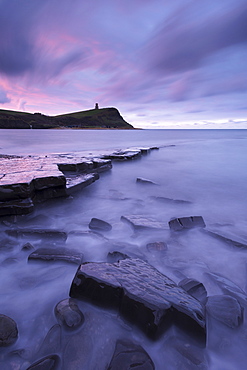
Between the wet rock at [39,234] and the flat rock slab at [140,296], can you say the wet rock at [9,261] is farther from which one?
the flat rock slab at [140,296]

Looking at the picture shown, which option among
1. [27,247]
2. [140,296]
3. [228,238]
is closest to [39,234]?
[27,247]

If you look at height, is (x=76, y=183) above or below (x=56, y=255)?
above

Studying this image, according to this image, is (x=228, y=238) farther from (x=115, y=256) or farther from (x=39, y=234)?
(x=39, y=234)

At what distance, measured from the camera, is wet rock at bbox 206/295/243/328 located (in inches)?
50.6

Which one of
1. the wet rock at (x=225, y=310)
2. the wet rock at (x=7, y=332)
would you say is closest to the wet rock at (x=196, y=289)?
the wet rock at (x=225, y=310)

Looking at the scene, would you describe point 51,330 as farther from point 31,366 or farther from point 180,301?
point 180,301

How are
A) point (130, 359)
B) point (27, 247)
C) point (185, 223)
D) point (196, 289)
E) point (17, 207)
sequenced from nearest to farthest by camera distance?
1. point (130, 359)
2. point (196, 289)
3. point (27, 247)
4. point (185, 223)
5. point (17, 207)

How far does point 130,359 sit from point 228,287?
3.41 ft

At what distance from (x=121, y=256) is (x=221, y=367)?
3.56 ft

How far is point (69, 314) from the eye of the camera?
1291mm

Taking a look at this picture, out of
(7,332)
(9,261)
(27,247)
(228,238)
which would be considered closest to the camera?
(7,332)

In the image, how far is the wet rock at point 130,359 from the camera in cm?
100

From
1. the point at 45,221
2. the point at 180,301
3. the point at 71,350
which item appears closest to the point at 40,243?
the point at 45,221

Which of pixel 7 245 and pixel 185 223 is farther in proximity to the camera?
pixel 185 223
